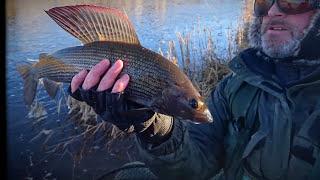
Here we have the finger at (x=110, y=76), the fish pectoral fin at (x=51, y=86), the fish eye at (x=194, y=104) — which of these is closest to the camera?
the fish eye at (x=194, y=104)

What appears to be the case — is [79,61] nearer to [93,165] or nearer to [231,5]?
[93,165]

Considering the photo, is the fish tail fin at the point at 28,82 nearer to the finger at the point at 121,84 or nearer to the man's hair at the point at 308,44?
the finger at the point at 121,84

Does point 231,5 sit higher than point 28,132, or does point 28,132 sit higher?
point 231,5

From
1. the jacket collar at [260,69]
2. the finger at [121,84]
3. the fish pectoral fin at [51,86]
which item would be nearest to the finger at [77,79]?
the fish pectoral fin at [51,86]

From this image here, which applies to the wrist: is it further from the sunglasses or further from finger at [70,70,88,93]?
the sunglasses

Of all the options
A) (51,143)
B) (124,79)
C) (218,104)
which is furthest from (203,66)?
(51,143)

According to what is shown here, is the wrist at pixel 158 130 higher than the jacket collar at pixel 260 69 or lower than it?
lower

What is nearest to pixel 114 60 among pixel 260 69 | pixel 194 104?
pixel 194 104
